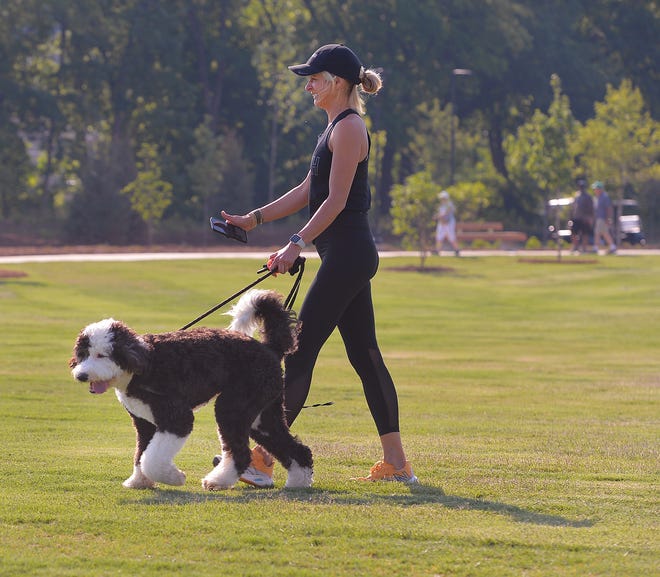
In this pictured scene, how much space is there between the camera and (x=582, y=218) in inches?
1793

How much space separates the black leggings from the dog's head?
1021mm

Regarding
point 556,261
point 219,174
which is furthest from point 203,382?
point 219,174

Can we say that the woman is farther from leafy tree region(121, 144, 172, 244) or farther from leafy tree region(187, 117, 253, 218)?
leafy tree region(187, 117, 253, 218)

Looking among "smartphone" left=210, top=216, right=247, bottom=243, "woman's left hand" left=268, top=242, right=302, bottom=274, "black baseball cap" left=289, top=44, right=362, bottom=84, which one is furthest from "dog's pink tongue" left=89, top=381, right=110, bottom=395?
"black baseball cap" left=289, top=44, right=362, bottom=84

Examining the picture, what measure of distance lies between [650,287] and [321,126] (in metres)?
32.4

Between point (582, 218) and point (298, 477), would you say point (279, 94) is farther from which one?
point (298, 477)

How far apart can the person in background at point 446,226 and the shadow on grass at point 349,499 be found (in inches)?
1466

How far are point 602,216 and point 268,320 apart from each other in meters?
38.9

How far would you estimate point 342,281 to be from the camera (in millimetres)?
7727

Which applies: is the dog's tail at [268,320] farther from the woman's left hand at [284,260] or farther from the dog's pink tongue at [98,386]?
the dog's pink tongue at [98,386]

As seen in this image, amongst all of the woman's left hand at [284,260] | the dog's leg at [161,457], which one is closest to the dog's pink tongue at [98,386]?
the dog's leg at [161,457]

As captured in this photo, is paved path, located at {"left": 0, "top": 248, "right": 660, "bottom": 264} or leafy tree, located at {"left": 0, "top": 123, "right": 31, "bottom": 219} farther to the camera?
leafy tree, located at {"left": 0, "top": 123, "right": 31, "bottom": 219}

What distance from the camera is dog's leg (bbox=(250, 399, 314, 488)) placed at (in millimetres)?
7527

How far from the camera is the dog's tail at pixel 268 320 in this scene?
7.59 metres
